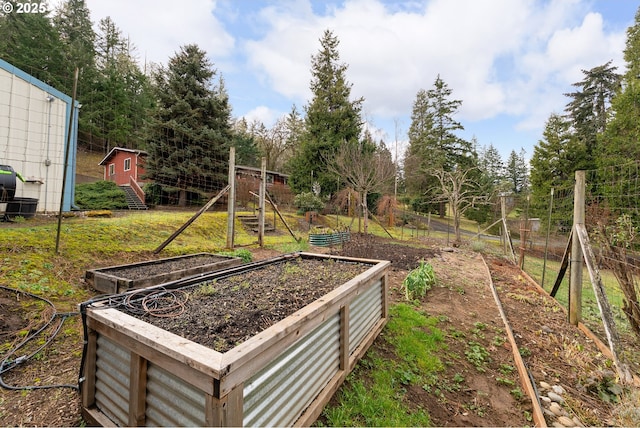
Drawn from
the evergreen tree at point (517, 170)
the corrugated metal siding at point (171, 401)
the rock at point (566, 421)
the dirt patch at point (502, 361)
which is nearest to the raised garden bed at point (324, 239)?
the dirt patch at point (502, 361)

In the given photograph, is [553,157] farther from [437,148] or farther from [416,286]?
[416,286]

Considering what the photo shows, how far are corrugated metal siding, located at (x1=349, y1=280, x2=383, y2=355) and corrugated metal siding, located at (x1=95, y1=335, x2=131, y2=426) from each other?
5.15 feet

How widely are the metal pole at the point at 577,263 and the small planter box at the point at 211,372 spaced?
3.23 meters

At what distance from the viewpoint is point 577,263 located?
3354 millimetres

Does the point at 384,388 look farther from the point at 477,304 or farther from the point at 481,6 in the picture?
the point at 481,6

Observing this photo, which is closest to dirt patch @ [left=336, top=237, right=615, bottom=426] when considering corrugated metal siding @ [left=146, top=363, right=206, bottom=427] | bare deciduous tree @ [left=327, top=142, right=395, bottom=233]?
corrugated metal siding @ [left=146, top=363, right=206, bottom=427]

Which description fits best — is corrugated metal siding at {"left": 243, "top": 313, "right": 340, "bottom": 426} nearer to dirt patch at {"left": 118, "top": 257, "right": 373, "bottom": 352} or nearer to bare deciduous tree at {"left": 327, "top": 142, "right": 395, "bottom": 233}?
dirt patch at {"left": 118, "top": 257, "right": 373, "bottom": 352}

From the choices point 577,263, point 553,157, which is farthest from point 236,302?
point 553,157

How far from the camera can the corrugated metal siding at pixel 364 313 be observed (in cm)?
237

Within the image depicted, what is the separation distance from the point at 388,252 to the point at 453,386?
4970 mm

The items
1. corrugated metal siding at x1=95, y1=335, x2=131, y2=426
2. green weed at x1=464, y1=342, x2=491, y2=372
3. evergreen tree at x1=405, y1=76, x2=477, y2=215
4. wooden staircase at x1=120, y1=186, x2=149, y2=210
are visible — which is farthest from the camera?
evergreen tree at x1=405, y1=76, x2=477, y2=215

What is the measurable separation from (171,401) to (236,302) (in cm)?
90

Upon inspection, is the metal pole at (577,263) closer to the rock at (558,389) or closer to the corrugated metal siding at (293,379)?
the rock at (558,389)

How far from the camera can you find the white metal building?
6.78 meters
